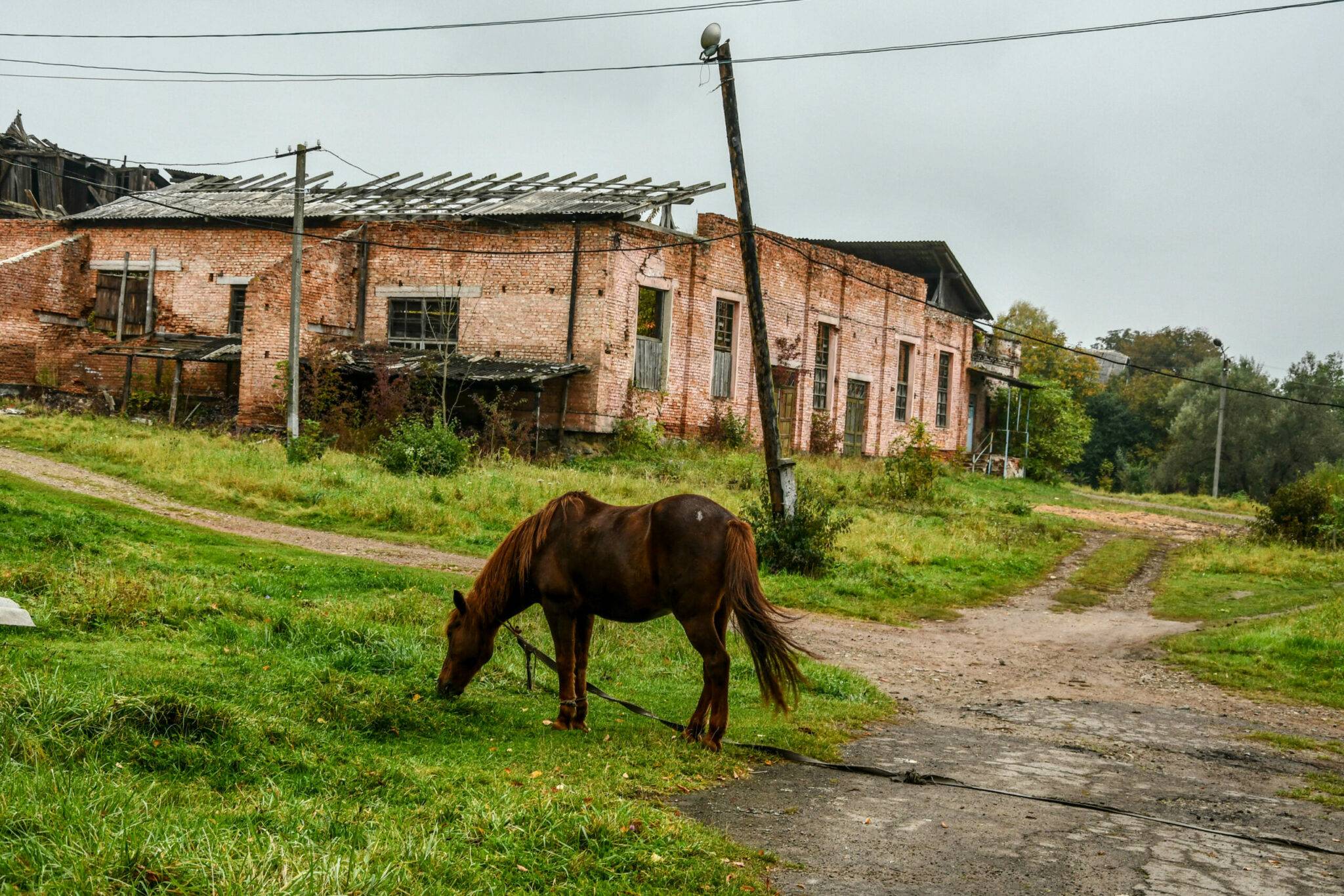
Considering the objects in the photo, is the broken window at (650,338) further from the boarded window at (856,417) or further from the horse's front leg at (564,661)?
the horse's front leg at (564,661)

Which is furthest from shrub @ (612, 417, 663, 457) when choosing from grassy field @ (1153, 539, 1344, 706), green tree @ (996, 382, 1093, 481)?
green tree @ (996, 382, 1093, 481)

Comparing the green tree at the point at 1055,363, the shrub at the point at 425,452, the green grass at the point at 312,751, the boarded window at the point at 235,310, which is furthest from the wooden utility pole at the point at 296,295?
the green tree at the point at 1055,363

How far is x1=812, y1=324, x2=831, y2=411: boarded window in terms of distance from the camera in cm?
3345

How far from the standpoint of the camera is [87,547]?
429 inches

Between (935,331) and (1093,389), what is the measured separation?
2633cm

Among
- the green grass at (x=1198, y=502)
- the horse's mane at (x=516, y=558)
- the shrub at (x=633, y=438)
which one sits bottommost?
the green grass at (x=1198, y=502)

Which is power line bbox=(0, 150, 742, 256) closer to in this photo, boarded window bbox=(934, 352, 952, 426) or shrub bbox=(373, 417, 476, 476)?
shrub bbox=(373, 417, 476, 476)

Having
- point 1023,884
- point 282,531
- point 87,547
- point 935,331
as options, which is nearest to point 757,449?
point 935,331

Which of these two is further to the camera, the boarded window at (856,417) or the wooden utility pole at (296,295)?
the boarded window at (856,417)

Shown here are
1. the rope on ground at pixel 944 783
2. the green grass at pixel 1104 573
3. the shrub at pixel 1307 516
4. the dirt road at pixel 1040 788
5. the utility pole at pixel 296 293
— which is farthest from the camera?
the utility pole at pixel 296 293

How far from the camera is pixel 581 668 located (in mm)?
7316

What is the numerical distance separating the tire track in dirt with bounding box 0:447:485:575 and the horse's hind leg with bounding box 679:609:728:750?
25.1ft

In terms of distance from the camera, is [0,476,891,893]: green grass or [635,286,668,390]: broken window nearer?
[0,476,891,893]: green grass

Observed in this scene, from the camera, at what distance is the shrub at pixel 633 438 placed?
26.3 meters
